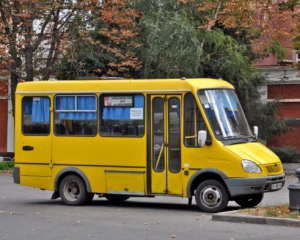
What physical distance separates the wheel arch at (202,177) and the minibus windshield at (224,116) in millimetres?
708

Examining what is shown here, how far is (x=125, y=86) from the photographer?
16.6 metres

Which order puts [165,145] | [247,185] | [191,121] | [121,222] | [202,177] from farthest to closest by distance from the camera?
[165,145] → [191,121] → [202,177] → [247,185] → [121,222]

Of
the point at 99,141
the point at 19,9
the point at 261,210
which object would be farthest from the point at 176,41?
the point at 261,210

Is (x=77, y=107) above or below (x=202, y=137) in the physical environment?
above

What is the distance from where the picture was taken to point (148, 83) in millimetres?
16375

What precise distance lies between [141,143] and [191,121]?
3.94 feet

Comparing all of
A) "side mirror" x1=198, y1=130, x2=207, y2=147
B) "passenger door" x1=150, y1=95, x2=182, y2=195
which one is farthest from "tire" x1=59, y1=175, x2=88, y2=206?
"side mirror" x1=198, y1=130, x2=207, y2=147

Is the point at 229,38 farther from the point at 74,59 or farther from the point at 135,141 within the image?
the point at 135,141

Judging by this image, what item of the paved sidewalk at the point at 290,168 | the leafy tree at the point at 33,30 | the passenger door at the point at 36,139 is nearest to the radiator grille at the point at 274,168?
the passenger door at the point at 36,139

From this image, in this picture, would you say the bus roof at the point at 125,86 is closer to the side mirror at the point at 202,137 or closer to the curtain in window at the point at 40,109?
the curtain in window at the point at 40,109

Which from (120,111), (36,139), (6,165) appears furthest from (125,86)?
(6,165)

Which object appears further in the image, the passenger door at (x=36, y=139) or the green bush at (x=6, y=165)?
the green bush at (x=6, y=165)

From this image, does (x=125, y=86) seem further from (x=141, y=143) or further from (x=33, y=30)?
(x=33, y=30)

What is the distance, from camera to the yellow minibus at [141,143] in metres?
15.4
